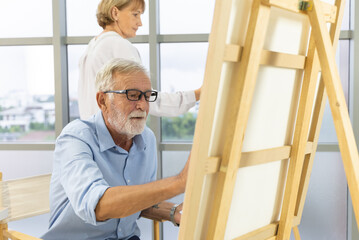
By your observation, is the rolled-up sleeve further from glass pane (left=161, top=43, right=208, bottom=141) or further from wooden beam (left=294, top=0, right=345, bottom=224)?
glass pane (left=161, top=43, right=208, bottom=141)

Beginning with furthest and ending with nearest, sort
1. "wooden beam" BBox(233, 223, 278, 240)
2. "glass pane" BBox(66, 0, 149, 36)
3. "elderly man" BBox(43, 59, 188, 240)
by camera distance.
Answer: "glass pane" BBox(66, 0, 149, 36) → "elderly man" BBox(43, 59, 188, 240) → "wooden beam" BBox(233, 223, 278, 240)

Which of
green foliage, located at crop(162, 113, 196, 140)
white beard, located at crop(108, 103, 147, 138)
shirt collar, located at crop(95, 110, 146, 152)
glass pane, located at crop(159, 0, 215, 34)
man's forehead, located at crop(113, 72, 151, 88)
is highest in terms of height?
glass pane, located at crop(159, 0, 215, 34)

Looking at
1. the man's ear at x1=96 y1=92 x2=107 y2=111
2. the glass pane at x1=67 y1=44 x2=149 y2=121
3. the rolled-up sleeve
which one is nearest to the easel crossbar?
the rolled-up sleeve

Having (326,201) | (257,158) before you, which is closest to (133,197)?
(257,158)

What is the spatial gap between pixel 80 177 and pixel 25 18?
6.69ft

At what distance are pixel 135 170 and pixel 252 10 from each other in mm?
810

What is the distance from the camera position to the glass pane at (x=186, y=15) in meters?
2.92

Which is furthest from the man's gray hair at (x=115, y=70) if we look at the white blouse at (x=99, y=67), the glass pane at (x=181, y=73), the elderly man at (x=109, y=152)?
the glass pane at (x=181, y=73)

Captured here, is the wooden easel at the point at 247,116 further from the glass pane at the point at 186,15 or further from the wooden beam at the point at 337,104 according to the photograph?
the glass pane at the point at 186,15

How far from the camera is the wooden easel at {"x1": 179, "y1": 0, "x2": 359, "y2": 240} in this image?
1038 mm

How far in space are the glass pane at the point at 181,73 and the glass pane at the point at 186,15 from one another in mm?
101

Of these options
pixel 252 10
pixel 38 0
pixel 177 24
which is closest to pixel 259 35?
pixel 252 10

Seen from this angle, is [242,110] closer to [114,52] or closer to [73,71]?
[114,52]

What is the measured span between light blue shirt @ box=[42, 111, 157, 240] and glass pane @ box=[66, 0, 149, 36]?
1.45 m
